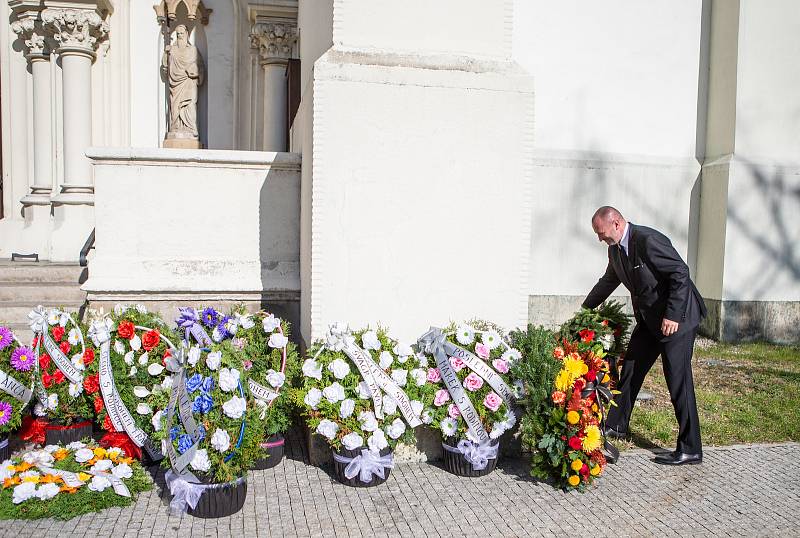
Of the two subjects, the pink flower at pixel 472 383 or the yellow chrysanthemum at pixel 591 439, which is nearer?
the yellow chrysanthemum at pixel 591 439

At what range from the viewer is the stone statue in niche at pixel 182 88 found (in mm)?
11438

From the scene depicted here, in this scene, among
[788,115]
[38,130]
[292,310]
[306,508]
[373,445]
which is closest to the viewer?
[306,508]

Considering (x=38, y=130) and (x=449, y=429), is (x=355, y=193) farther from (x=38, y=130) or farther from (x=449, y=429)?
(x=38, y=130)

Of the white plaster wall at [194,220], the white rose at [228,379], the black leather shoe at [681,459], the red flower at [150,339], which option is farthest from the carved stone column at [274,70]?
the black leather shoe at [681,459]

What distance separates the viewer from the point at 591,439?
427cm

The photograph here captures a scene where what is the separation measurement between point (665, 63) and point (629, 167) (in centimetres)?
162

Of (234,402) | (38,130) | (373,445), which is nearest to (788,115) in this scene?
(373,445)

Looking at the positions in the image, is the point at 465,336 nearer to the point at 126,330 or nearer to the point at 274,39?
the point at 126,330

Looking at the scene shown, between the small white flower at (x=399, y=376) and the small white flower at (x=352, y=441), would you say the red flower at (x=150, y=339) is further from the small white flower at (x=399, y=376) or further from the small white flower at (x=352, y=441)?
the small white flower at (x=399, y=376)

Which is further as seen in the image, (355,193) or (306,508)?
(355,193)

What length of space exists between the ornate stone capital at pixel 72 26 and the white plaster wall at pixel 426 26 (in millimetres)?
7617

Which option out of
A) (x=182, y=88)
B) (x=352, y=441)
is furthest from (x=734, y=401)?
(x=182, y=88)

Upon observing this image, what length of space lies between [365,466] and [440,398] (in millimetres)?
690

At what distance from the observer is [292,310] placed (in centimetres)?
622
